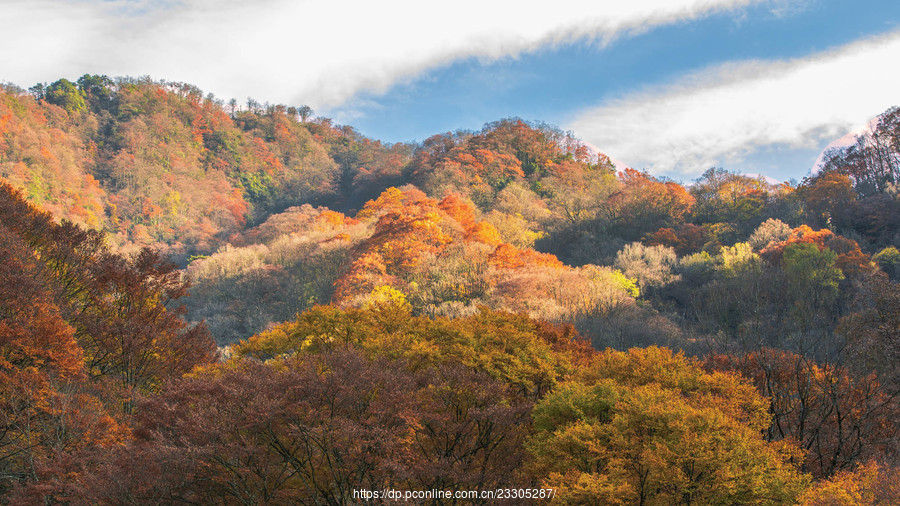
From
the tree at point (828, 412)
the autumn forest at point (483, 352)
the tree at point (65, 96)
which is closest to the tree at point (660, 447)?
the autumn forest at point (483, 352)

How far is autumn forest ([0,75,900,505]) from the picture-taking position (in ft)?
48.0

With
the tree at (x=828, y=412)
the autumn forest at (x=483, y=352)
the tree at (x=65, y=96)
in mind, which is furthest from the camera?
the tree at (x=65, y=96)

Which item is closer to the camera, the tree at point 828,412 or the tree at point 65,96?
the tree at point 828,412

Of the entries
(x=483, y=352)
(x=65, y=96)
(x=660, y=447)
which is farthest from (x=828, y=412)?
(x=65, y=96)

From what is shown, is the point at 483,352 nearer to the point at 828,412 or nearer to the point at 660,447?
the point at 660,447

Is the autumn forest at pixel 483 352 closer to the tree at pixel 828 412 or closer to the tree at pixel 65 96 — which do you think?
the tree at pixel 828 412

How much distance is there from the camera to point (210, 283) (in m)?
50.8

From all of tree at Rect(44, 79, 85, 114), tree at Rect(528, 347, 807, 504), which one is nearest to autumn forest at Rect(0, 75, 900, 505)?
tree at Rect(528, 347, 807, 504)

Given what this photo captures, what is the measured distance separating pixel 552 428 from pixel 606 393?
187 cm

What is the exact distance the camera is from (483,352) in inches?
831

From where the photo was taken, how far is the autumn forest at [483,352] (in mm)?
14633

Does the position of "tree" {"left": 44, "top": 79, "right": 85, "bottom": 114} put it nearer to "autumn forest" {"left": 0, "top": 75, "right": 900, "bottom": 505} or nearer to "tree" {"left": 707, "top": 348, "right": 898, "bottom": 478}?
"autumn forest" {"left": 0, "top": 75, "right": 900, "bottom": 505}

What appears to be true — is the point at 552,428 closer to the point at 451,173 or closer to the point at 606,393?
the point at 606,393

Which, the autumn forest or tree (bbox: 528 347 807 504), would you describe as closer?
tree (bbox: 528 347 807 504)
